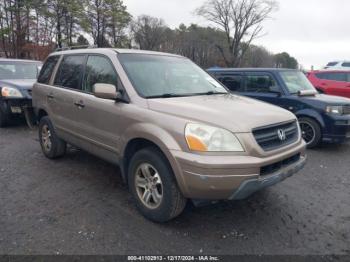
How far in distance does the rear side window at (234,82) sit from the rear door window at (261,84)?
0.20m

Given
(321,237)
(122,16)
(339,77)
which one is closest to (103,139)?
(321,237)

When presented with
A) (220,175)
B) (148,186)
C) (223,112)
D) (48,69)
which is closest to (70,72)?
(48,69)

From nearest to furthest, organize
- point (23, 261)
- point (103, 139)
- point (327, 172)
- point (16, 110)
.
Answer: point (23, 261), point (103, 139), point (327, 172), point (16, 110)

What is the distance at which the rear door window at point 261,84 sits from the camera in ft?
22.2

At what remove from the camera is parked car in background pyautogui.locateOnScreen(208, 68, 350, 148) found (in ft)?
19.6

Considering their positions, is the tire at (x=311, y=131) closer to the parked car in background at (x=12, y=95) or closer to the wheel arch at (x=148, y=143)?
the wheel arch at (x=148, y=143)

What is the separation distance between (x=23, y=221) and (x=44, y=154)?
2378 mm

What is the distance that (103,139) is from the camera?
11.9ft

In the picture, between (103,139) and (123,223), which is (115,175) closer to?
(103,139)

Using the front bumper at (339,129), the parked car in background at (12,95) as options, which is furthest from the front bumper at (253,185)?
the parked car in background at (12,95)

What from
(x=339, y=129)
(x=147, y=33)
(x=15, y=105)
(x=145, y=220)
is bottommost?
(x=145, y=220)

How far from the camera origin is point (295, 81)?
272 inches

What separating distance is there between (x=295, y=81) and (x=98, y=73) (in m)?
5.04

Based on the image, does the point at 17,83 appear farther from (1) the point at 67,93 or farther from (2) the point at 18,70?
(1) the point at 67,93
